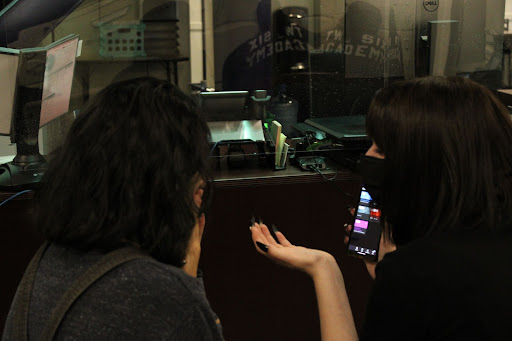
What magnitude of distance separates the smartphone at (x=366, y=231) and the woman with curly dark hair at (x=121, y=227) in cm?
66

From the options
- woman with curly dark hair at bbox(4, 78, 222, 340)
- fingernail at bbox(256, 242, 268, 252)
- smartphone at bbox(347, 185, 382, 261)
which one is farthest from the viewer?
smartphone at bbox(347, 185, 382, 261)

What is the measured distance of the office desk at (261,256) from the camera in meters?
1.95

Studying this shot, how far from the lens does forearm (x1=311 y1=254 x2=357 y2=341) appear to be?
1209mm

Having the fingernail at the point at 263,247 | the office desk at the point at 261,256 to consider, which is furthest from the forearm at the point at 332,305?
the office desk at the point at 261,256

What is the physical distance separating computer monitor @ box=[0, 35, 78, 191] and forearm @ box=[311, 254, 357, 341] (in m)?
0.96

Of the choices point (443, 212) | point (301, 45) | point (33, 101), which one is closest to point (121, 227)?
point (443, 212)

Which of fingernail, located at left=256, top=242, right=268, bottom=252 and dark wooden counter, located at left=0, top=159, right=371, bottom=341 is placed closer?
fingernail, located at left=256, top=242, right=268, bottom=252

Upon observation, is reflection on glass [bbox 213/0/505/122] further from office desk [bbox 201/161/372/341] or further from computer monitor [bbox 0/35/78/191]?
computer monitor [bbox 0/35/78/191]

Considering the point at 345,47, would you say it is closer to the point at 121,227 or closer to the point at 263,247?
the point at 263,247

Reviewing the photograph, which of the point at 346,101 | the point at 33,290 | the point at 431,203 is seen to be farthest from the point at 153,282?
the point at 346,101

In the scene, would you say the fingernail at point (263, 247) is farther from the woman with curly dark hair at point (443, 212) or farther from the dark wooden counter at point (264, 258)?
the dark wooden counter at point (264, 258)

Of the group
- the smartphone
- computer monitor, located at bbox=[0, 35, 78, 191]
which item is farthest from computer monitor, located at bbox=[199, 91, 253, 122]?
the smartphone

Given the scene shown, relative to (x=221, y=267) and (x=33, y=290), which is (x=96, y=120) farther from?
(x=221, y=267)

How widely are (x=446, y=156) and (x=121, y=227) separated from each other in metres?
0.54
